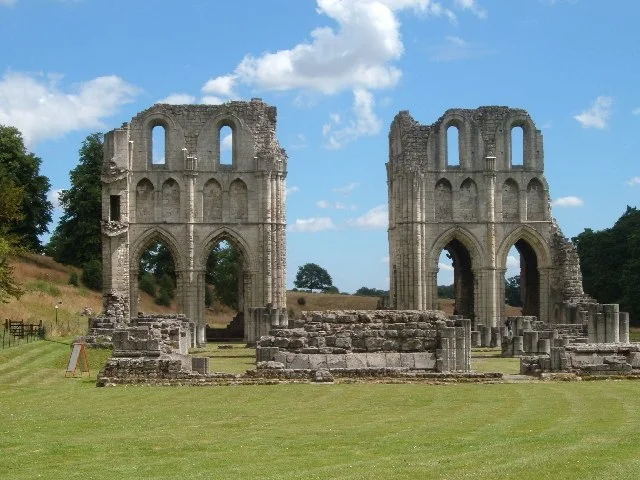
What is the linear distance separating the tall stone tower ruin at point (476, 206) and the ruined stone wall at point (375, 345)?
78.2ft

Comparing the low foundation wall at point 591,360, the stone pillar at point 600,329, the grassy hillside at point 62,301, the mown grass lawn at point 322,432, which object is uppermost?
the grassy hillside at point 62,301

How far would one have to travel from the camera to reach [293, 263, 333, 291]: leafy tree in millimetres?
124875

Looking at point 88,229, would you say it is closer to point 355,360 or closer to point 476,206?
point 476,206

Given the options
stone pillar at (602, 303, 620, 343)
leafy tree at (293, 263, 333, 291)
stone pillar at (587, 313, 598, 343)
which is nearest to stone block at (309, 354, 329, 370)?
stone pillar at (587, 313, 598, 343)

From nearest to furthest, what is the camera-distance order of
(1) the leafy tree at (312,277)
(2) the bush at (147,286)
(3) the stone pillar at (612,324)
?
(3) the stone pillar at (612,324) < (2) the bush at (147,286) < (1) the leafy tree at (312,277)

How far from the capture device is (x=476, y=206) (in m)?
51.7

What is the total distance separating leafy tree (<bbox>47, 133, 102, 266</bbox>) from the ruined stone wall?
44.9 meters

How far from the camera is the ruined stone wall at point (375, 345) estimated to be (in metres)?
26.2

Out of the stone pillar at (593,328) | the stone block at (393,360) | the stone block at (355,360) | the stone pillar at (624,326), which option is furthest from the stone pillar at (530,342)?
the stone block at (355,360)

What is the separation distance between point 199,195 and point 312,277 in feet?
248

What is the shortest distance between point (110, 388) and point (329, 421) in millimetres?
7766

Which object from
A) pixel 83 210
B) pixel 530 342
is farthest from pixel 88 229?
pixel 530 342

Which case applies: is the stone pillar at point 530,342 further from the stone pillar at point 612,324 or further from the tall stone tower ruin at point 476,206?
the tall stone tower ruin at point 476,206

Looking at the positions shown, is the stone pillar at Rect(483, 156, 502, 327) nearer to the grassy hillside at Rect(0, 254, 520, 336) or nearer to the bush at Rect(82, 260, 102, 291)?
the grassy hillside at Rect(0, 254, 520, 336)
